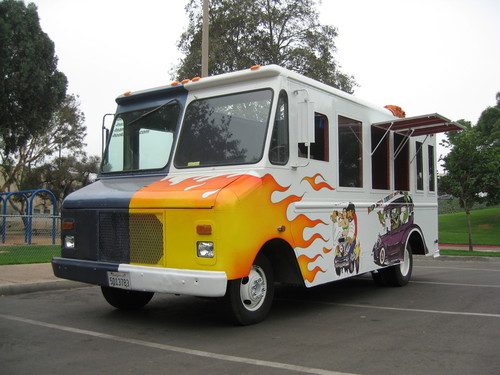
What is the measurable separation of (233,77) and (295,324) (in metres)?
3.13

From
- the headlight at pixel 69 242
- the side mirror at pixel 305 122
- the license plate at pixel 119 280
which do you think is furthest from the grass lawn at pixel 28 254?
the side mirror at pixel 305 122

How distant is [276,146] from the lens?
237 inches

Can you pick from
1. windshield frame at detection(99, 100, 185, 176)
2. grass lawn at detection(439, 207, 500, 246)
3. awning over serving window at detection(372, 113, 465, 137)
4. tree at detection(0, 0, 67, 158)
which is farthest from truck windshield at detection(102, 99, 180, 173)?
grass lawn at detection(439, 207, 500, 246)

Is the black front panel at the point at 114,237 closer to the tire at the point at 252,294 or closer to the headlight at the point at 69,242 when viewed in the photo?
the headlight at the point at 69,242

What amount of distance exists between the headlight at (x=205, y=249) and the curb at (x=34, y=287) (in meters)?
4.83

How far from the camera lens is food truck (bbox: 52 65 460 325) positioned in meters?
5.32

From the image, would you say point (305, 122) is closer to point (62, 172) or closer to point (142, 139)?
point (142, 139)

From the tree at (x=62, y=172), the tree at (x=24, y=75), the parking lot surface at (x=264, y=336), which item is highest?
the tree at (x=24, y=75)

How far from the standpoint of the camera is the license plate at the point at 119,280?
219 inches

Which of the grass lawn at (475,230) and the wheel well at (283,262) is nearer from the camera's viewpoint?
the wheel well at (283,262)

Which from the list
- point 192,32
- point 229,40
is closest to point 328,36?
point 229,40

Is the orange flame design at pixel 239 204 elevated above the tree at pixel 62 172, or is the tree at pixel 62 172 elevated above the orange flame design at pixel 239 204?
the tree at pixel 62 172

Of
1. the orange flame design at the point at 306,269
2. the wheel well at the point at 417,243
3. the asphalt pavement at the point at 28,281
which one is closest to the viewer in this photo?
the orange flame design at the point at 306,269

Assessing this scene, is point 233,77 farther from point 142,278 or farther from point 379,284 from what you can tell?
point 379,284
